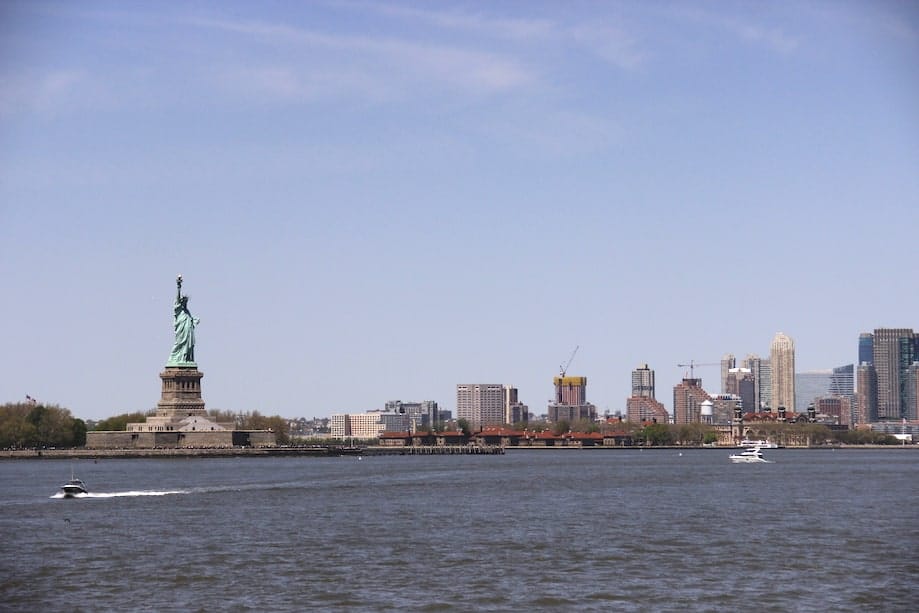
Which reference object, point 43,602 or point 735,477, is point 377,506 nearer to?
point 43,602

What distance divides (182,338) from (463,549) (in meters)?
128

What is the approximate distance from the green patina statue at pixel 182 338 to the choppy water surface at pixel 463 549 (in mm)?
85221

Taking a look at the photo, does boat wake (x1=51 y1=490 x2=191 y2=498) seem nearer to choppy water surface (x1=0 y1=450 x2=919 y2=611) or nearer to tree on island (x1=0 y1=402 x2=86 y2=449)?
choppy water surface (x1=0 y1=450 x2=919 y2=611)

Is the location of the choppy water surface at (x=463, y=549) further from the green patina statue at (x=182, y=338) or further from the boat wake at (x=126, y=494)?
the green patina statue at (x=182, y=338)

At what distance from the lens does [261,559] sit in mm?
47562

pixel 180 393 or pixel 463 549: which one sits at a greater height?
pixel 180 393

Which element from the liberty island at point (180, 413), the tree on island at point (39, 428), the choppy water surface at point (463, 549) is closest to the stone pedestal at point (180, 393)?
the liberty island at point (180, 413)

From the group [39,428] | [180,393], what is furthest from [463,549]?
[39,428]

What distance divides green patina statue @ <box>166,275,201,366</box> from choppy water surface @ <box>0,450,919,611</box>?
85.2 metres

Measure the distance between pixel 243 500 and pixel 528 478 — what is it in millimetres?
33900

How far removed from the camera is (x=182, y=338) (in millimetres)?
173625

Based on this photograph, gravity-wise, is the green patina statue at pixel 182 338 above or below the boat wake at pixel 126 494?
above

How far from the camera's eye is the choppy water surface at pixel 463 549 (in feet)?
128

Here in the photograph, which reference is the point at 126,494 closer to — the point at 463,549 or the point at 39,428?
the point at 463,549
